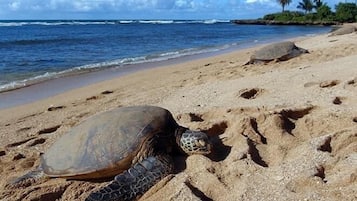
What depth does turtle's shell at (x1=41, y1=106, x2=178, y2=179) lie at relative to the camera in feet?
12.0

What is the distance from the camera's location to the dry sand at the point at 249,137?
3.23m

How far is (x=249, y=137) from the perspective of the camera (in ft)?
13.6

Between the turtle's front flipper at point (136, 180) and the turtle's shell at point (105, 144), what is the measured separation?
6.9 inches

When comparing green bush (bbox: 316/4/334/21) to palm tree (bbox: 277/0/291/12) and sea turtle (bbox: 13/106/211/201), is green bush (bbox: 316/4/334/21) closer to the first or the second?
palm tree (bbox: 277/0/291/12)

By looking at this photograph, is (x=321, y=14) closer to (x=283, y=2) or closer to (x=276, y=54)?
(x=283, y=2)

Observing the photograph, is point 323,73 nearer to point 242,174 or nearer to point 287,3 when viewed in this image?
point 242,174

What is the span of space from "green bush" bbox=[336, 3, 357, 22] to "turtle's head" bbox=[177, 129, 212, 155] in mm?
72839

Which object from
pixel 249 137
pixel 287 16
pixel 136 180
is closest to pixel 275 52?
pixel 249 137

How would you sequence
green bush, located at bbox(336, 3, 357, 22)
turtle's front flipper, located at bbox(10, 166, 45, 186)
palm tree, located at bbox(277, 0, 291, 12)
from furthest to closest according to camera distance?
palm tree, located at bbox(277, 0, 291, 12)
green bush, located at bbox(336, 3, 357, 22)
turtle's front flipper, located at bbox(10, 166, 45, 186)

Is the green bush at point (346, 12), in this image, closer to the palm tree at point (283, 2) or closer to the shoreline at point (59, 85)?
the palm tree at point (283, 2)

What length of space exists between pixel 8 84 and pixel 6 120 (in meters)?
3.91

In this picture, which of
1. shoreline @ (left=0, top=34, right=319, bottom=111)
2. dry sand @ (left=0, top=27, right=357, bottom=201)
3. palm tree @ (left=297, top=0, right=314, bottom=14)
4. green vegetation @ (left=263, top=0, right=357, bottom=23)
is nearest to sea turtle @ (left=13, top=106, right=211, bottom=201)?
dry sand @ (left=0, top=27, right=357, bottom=201)

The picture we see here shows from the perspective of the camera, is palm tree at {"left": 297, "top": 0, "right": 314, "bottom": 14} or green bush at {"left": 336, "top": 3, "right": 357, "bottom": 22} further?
palm tree at {"left": 297, "top": 0, "right": 314, "bottom": 14}

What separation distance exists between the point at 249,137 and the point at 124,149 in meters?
1.29
